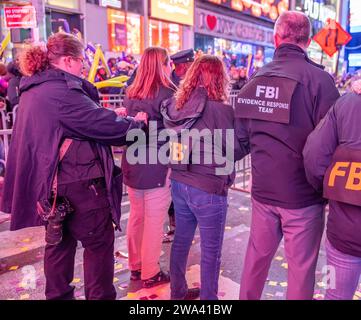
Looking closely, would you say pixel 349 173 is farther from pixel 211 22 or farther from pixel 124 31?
pixel 211 22

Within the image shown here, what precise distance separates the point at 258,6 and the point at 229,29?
4941 mm

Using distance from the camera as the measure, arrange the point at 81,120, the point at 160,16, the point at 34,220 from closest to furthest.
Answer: the point at 81,120
the point at 34,220
the point at 160,16

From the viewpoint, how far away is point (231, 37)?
26.1m

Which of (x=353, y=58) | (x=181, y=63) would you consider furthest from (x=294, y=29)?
(x=353, y=58)

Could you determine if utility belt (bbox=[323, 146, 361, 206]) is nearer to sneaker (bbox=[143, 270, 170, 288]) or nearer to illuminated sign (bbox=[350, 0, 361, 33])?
sneaker (bbox=[143, 270, 170, 288])

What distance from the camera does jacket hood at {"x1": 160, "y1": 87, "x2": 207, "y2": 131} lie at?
9.73ft

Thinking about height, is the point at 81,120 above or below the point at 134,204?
above

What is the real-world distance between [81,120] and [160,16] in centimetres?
1883

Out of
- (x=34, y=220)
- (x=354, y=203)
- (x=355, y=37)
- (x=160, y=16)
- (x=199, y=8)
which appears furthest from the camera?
(x=355, y=37)

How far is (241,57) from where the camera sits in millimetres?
27297

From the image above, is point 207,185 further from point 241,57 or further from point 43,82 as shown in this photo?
point 241,57

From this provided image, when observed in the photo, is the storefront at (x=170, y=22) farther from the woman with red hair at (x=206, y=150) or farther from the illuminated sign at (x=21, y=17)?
the woman with red hair at (x=206, y=150)
